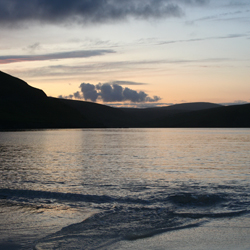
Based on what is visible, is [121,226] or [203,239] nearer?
[203,239]

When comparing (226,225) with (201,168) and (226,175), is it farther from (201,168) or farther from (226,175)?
(201,168)

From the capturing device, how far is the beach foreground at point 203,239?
844 centimetres

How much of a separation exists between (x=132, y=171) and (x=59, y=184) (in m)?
7.16

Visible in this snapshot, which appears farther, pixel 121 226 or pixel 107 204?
pixel 107 204

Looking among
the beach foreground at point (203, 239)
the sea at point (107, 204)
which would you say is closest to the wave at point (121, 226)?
the sea at point (107, 204)

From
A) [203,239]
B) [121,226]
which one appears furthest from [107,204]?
[203,239]

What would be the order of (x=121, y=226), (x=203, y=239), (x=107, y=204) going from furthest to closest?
(x=107, y=204) < (x=121, y=226) < (x=203, y=239)

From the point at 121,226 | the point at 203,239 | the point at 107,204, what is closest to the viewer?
the point at 203,239

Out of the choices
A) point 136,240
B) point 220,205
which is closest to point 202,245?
point 136,240

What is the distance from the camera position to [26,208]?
1264 cm

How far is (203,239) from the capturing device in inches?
356

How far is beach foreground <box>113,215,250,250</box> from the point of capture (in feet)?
27.7

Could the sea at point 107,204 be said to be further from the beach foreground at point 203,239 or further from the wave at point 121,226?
the beach foreground at point 203,239

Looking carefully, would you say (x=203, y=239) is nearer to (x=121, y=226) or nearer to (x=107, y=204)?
(x=121, y=226)
